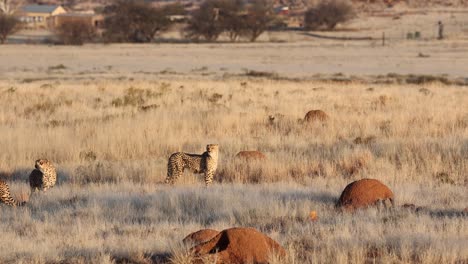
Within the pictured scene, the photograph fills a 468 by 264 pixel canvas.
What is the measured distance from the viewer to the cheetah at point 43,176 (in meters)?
11.5

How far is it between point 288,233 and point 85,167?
631 cm

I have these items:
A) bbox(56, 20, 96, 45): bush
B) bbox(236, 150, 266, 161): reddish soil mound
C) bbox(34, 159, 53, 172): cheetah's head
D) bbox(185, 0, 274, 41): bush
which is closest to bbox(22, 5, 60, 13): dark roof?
bbox(56, 20, 96, 45): bush

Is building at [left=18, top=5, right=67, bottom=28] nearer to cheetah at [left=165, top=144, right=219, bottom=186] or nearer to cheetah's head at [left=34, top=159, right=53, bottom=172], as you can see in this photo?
cheetah at [left=165, top=144, right=219, bottom=186]

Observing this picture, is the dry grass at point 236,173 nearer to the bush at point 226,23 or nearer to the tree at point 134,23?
the tree at point 134,23

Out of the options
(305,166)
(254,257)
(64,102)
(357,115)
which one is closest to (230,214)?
(254,257)

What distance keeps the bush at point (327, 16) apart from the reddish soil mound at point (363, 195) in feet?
299

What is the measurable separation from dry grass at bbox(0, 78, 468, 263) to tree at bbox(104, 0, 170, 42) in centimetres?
6300

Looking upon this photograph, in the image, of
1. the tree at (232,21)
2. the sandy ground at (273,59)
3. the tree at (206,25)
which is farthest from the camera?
the tree at (232,21)

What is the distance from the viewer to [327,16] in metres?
100

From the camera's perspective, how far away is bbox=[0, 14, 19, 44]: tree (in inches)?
3415

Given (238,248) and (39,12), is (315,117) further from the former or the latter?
(39,12)

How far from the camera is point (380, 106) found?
23453 mm

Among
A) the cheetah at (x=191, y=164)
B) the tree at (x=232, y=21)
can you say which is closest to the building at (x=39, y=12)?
the tree at (x=232, y=21)

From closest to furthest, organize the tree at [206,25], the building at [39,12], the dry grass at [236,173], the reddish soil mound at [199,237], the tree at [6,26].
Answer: the reddish soil mound at [199,237] < the dry grass at [236,173] < the tree at [6,26] < the tree at [206,25] < the building at [39,12]
